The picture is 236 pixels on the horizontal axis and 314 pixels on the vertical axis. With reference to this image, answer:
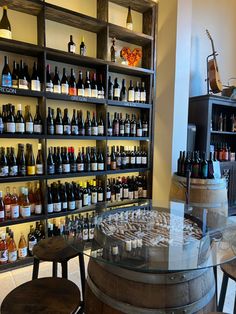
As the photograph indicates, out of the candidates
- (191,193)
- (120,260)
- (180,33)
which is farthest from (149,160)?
(120,260)

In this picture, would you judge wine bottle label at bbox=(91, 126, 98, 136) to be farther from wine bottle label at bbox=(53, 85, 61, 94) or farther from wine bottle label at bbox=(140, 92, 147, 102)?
wine bottle label at bbox=(140, 92, 147, 102)

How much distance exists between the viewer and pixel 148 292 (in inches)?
37.1

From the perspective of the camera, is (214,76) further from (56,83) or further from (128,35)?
(56,83)

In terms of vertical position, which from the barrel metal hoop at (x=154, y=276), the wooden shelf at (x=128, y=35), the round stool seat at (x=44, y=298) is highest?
the wooden shelf at (x=128, y=35)

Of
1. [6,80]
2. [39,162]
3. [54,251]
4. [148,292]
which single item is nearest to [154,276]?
[148,292]

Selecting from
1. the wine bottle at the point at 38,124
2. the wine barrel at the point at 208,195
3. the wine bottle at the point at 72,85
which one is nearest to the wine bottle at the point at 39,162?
the wine bottle at the point at 38,124

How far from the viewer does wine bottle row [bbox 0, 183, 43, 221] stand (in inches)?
93.8

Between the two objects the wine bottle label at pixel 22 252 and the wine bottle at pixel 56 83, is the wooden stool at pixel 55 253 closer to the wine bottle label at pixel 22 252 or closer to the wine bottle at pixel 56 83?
the wine bottle label at pixel 22 252

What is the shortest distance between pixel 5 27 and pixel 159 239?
2.30 metres

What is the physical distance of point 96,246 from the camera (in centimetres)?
124

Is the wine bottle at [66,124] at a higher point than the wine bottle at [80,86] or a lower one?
lower

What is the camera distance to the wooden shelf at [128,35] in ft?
9.28

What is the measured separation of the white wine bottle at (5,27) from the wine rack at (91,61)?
83 mm

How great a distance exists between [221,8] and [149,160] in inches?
115
